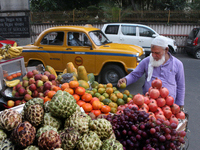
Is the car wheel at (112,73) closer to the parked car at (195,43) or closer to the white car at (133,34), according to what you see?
the white car at (133,34)

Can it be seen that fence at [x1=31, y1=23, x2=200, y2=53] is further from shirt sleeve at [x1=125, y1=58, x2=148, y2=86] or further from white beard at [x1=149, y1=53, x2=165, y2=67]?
white beard at [x1=149, y1=53, x2=165, y2=67]

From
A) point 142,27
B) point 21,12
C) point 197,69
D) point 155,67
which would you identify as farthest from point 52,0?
point 155,67

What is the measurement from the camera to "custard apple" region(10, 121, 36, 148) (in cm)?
160

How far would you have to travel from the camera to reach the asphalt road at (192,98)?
392cm

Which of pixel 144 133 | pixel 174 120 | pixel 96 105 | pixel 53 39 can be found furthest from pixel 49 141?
pixel 53 39

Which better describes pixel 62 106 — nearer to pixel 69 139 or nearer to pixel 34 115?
pixel 34 115

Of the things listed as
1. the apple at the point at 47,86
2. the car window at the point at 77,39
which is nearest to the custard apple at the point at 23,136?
the apple at the point at 47,86

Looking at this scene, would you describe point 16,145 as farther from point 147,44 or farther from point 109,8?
point 109,8

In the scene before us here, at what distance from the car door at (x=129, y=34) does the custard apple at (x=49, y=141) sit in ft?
33.0

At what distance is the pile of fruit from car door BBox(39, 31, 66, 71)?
469 cm

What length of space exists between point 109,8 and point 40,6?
25.7 feet

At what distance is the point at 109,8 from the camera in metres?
15.5

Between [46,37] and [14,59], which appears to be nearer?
[14,59]

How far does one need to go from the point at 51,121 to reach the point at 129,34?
9.96 metres
